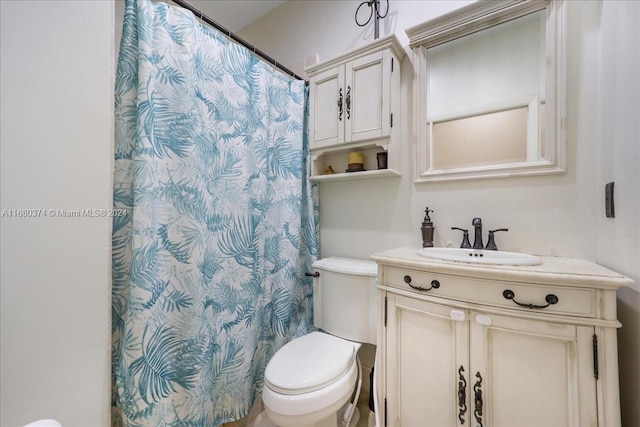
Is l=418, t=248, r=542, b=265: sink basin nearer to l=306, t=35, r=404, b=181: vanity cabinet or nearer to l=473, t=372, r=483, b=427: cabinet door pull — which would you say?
l=473, t=372, r=483, b=427: cabinet door pull

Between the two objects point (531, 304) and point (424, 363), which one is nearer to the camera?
point (531, 304)

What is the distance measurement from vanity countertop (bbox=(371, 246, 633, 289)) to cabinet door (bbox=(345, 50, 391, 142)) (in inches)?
30.7

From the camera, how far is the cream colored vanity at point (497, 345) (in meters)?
0.73

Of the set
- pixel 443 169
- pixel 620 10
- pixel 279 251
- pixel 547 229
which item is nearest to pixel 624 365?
pixel 547 229

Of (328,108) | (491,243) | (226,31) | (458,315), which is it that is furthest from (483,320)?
(226,31)

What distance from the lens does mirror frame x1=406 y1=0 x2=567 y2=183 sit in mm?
1116

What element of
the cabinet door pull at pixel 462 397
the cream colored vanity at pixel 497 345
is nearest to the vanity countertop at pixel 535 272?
the cream colored vanity at pixel 497 345

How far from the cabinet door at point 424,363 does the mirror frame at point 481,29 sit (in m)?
0.74

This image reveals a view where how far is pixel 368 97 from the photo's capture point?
1468mm

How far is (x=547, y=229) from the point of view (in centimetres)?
114

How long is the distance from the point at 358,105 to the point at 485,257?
105 centimetres

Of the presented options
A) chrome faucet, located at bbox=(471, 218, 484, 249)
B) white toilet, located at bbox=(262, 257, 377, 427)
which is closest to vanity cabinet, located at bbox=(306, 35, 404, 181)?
chrome faucet, located at bbox=(471, 218, 484, 249)

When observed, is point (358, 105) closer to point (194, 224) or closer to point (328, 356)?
point (194, 224)

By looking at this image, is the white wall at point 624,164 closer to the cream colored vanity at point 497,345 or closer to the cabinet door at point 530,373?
the cream colored vanity at point 497,345
